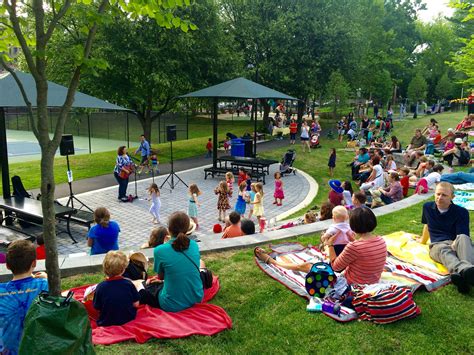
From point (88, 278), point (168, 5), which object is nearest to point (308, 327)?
point (88, 278)

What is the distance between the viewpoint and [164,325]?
14.9ft

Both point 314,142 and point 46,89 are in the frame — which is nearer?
point 46,89

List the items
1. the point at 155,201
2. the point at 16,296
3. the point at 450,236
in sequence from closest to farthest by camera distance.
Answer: the point at 16,296
the point at 450,236
the point at 155,201

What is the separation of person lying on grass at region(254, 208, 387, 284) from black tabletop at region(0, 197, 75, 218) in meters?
6.73

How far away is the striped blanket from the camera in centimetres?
536

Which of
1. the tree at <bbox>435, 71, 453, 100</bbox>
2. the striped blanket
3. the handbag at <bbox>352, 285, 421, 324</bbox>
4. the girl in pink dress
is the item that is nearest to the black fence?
the girl in pink dress

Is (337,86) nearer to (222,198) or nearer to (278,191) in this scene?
(278,191)

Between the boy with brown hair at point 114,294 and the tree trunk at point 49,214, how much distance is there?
576 millimetres

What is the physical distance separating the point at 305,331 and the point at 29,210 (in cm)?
752

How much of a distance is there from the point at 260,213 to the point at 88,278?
17.2 ft

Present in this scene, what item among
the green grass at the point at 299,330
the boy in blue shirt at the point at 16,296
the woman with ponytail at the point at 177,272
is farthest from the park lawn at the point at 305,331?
the boy in blue shirt at the point at 16,296

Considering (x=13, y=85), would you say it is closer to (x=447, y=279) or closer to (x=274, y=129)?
(x=447, y=279)

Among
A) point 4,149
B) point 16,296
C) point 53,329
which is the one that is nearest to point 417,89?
point 4,149

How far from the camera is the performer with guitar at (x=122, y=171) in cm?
1331
